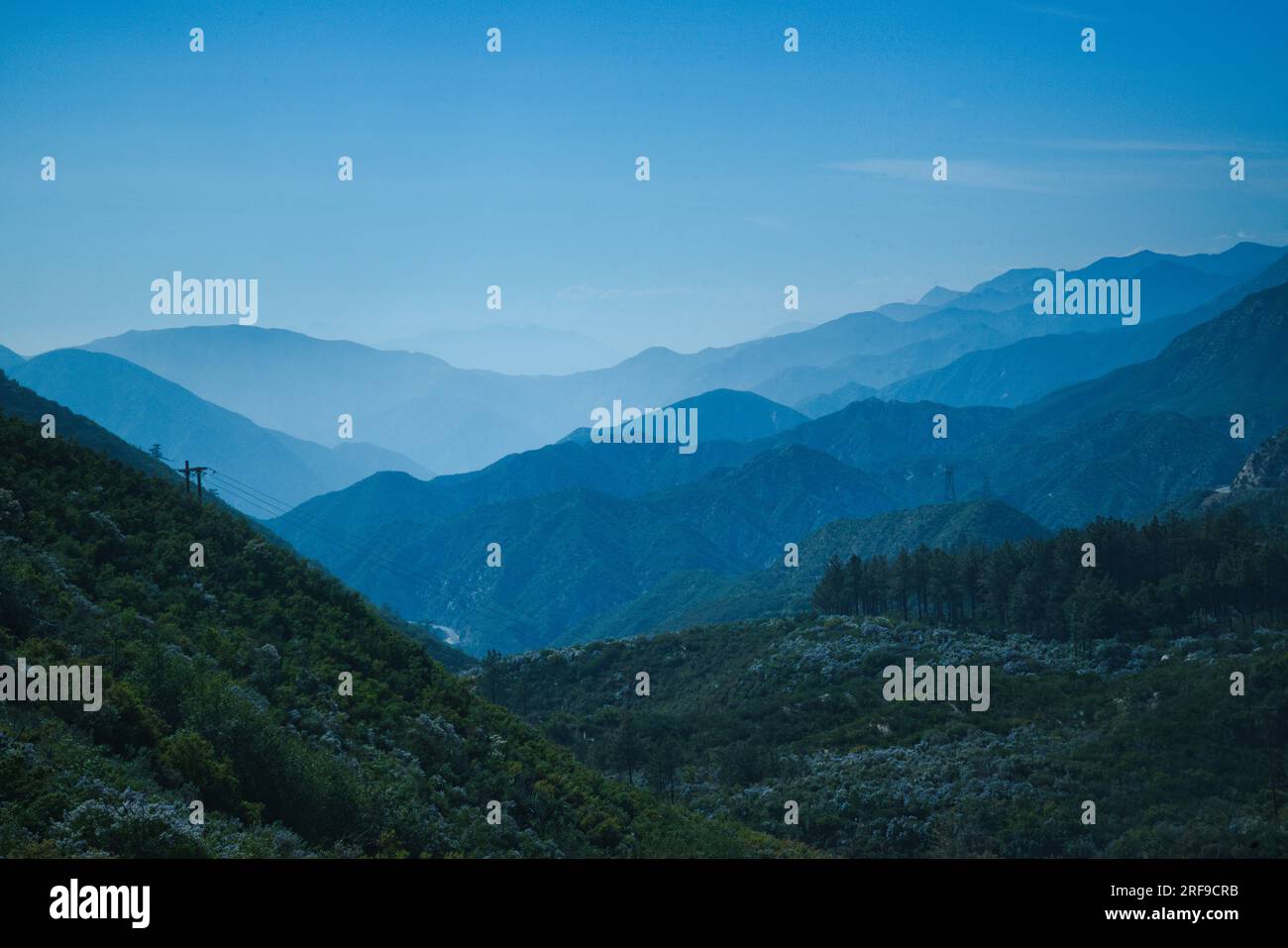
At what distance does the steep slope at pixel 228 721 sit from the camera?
15.0m

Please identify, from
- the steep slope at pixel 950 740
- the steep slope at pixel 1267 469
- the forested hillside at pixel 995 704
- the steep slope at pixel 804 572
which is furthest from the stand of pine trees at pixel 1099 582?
the steep slope at pixel 1267 469

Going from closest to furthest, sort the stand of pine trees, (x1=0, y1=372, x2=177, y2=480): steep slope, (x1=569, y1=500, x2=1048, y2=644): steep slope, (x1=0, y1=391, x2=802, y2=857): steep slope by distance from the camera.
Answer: (x1=0, y1=391, x2=802, y2=857): steep slope < the stand of pine trees < (x1=0, y1=372, x2=177, y2=480): steep slope < (x1=569, y1=500, x2=1048, y2=644): steep slope

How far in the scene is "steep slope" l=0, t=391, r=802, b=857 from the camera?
1500 cm

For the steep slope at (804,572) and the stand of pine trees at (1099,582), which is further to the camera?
the steep slope at (804,572)

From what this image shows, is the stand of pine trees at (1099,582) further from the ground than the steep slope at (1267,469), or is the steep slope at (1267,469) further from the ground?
the steep slope at (1267,469)

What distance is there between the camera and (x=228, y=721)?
1825 centimetres

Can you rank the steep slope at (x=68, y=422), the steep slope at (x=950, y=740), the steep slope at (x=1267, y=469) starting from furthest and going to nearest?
the steep slope at (x=1267, y=469)
the steep slope at (x=68, y=422)
the steep slope at (x=950, y=740)

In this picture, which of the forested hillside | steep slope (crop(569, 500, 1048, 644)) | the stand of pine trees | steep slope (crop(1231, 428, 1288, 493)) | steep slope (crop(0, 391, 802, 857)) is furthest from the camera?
steep slope (crop(569, 500, 1048, 644))

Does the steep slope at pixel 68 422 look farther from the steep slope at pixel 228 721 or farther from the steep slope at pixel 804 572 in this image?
the steep slope at pixel 804 572

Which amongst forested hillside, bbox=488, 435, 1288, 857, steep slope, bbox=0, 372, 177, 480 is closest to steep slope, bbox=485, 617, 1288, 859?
forested hillside, bbox=488, 435, 1288, 857

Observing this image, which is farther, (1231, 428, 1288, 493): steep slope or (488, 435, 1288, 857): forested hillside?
(1231, 428, 1288, 493): steep slope

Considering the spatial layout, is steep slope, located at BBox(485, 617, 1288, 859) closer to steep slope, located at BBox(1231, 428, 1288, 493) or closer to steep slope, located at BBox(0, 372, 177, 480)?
steep slope, located at BBox(0, 372, 177, 480)
